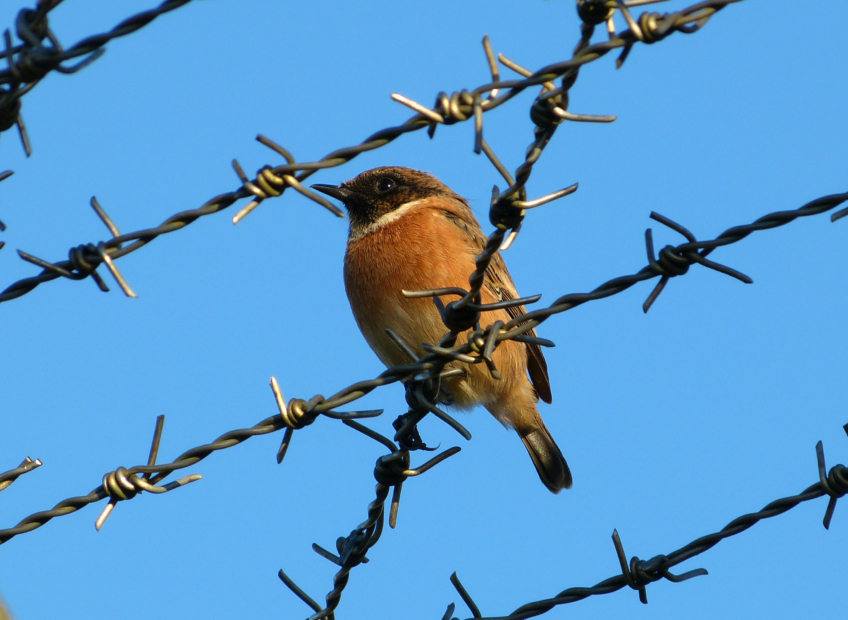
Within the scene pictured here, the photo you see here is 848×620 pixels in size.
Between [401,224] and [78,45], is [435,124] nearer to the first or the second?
[78,45]

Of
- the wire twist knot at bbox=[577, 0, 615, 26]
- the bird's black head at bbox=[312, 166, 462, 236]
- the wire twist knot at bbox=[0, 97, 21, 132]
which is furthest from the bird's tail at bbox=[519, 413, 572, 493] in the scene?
the wire twist knot at bbox=[0, 97, 21, 132]

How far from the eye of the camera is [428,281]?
605cm

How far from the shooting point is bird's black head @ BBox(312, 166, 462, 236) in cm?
723

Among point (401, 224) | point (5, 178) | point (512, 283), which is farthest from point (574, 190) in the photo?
point (512, 283)

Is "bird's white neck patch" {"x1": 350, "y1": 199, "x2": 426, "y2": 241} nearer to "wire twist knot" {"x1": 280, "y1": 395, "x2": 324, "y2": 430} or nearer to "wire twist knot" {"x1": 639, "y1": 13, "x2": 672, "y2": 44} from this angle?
"wire twist knot" {"x1": 280, "y1": 395, "x2": 324, "y2": 430}

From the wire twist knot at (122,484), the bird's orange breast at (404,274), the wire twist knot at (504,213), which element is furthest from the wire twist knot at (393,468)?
the bird's orange breast at (404,274)

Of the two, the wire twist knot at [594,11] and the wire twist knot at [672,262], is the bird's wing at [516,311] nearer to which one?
the wire twist knot at [672,262]

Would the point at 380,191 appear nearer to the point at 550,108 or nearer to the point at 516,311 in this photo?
the point at 516,311

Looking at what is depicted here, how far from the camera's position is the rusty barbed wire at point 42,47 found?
298 cm

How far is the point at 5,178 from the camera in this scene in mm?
3434

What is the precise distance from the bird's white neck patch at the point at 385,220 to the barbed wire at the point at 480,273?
3.14 meters

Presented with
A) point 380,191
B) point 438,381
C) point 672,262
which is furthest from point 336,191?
point 672,262

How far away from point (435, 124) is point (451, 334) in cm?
92

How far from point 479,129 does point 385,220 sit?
4.06 meters
